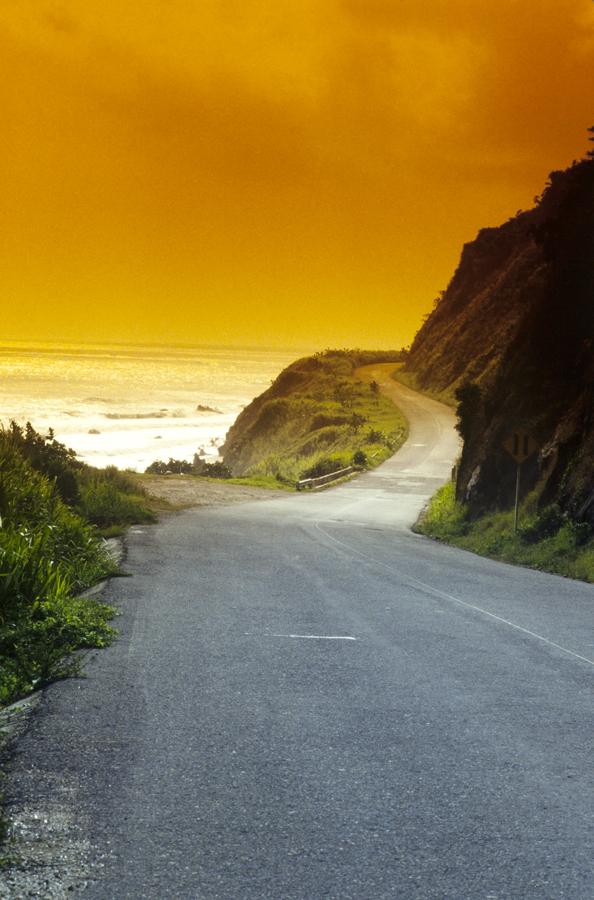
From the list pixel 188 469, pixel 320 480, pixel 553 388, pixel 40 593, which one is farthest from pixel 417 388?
pixel 40 593

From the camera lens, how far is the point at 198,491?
4622 centimetres

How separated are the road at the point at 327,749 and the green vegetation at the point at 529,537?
7270 millimetres

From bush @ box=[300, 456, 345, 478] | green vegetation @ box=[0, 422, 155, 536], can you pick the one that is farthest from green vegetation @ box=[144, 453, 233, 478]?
green vegetation @ box=[0, 422, 155, 536]

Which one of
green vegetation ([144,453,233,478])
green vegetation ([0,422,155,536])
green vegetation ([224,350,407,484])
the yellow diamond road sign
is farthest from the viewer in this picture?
green vegetation ([224,350,407,484])

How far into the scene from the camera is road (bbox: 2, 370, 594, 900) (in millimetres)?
4871

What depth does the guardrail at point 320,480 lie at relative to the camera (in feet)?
176

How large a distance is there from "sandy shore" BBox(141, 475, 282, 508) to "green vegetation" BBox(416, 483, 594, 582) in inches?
498

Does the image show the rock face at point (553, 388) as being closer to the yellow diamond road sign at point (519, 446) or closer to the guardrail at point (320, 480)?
the yellow diamond road sign at point (519, 446)

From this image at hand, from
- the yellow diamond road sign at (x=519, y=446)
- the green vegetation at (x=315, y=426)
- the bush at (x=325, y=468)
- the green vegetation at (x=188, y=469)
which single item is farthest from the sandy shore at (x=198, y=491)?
the yellow diamond road sign at (x=519, y=446)

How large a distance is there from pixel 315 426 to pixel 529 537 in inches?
2975

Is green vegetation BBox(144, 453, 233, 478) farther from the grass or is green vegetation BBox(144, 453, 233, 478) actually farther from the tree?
the tree

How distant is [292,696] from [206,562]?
10.4m

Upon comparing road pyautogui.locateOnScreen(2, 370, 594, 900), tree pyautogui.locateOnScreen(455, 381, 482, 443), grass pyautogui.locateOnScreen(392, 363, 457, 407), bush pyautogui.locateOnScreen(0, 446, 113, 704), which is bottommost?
road pyautogui.locateOnScreen(2, 370, 594, 900)

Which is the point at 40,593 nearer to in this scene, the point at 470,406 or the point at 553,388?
the point at 553,388
